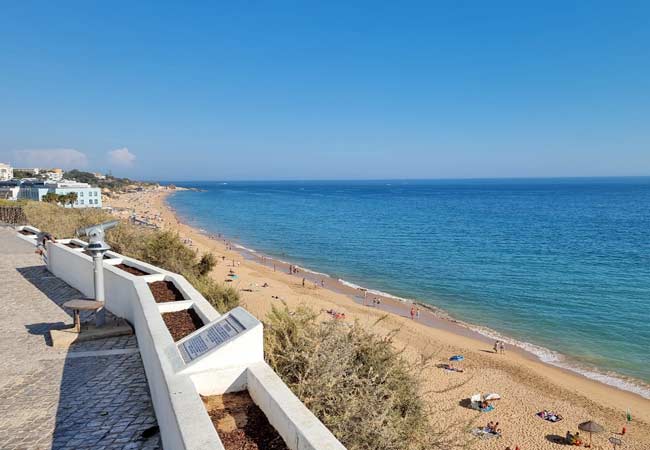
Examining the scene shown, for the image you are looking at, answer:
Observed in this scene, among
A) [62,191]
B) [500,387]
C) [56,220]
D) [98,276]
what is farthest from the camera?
[62,191]

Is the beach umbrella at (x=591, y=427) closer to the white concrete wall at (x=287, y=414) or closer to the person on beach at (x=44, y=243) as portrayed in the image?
the white concrete wall at (x=287, y=414)

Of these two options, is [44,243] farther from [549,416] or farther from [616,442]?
[616,442]

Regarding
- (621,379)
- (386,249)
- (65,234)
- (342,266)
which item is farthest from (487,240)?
(65,234)

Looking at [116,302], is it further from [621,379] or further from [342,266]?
[342,266]

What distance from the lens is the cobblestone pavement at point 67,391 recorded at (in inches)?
184

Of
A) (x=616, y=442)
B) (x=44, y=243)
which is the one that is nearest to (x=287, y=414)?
(x=616, y=442)

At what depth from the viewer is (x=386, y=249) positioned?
42.3 metres

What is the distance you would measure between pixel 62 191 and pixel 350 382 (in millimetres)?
59818

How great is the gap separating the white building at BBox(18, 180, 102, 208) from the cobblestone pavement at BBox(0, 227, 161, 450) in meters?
52.1

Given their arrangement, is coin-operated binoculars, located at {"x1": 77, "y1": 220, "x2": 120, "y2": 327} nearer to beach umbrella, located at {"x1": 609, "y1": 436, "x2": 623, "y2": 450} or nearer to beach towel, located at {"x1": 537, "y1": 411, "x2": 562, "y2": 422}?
beach towel, located at {"x1": 537, "y1": 411, "x2": 562, "y2": 422}

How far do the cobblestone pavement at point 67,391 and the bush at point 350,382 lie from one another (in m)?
1.72

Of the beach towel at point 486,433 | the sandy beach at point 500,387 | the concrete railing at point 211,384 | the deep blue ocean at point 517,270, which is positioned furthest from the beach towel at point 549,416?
the concrete railing at point 211,384

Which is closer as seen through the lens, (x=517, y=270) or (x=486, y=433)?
(x=486, y=433)

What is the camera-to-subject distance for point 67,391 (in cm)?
575
